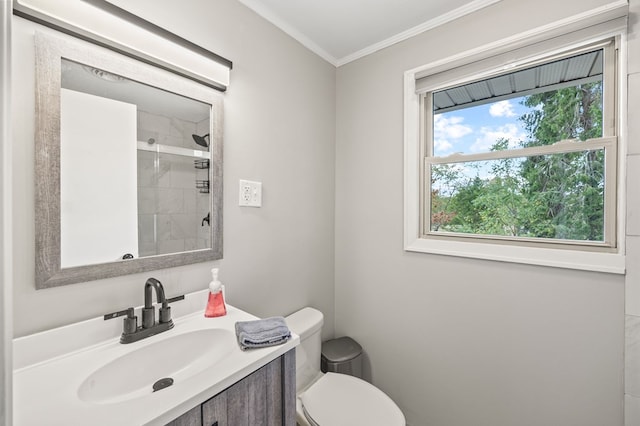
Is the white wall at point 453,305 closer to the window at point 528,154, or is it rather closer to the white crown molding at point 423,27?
the white crown molding at point 423,27

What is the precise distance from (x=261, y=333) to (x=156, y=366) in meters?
0.38

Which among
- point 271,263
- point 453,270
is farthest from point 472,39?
point 271,263

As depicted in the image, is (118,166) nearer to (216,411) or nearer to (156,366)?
(156,366)

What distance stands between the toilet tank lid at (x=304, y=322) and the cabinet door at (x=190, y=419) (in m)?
0.74

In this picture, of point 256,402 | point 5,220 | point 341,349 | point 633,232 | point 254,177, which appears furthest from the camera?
point 341,349

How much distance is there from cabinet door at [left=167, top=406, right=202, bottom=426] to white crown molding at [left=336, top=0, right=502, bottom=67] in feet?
6.69

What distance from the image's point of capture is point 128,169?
99 centimetres

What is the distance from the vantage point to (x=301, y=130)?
1700 millimetres

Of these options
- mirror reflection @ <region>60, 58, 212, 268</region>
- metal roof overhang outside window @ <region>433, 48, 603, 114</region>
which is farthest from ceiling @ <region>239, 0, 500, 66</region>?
mirror reflection @ <region>60, 58, 212, 268</region>

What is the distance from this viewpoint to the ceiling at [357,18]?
1408 mm

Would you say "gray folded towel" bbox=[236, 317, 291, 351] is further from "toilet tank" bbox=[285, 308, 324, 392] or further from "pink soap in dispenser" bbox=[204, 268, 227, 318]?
"toilet tank" bbox=[285, 308, 324, 392]

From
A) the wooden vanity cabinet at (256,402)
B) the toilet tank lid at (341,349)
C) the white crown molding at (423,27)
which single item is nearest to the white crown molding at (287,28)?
the white crown molding at (423,27)

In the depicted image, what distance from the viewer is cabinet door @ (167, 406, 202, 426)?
0.65m

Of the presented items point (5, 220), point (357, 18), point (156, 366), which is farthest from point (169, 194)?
point (357, 18)
